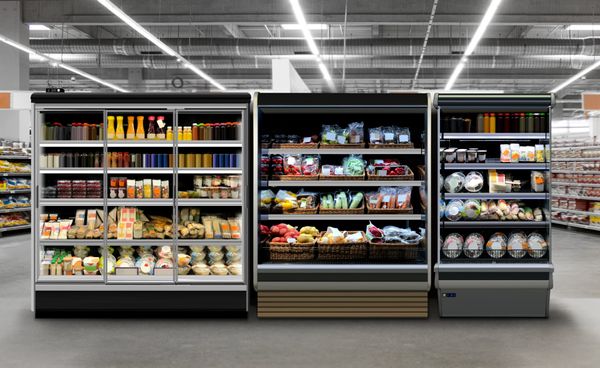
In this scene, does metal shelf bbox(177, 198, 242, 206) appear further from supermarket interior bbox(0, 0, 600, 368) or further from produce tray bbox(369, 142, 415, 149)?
produce tray bbox(369, 142, 415, 149)

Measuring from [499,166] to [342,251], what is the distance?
5.56 ft

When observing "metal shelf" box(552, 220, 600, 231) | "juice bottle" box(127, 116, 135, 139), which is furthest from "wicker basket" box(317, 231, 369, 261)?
"metal shelf" box(552, 220, 600, 231)

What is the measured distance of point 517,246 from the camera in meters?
5.89

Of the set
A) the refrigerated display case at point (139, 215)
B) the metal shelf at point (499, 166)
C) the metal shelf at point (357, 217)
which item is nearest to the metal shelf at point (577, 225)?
the metal shelf at point (499, 166)

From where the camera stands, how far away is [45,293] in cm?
577

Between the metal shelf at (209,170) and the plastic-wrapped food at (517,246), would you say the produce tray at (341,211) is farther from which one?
the plastic-wrapped food at (517,246)

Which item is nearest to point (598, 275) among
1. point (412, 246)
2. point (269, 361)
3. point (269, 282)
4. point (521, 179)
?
point (521, 179)

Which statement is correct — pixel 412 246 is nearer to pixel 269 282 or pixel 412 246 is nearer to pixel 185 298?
pixel 269 282

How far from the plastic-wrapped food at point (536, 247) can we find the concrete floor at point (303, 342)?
618 mm

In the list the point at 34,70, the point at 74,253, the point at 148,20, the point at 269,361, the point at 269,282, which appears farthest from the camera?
the point at 34,70

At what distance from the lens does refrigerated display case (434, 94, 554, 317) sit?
5.68 m

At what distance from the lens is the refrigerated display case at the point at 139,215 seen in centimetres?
572

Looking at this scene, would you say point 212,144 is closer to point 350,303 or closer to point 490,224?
point 350,303

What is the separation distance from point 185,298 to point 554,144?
Result: 14.1m
